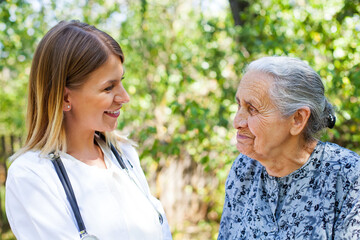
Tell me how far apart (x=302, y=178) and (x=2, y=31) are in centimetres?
362

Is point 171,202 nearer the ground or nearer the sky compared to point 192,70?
nearer the ground

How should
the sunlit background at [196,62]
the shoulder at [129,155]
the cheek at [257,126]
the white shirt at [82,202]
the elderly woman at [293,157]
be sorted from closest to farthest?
1. the white shirt at [82,202]
2. the elderly woman at [293,157]
3. the cheek at [257,126]
4. the shoulder at [129,155]
5. the sunlit background at [196,62]

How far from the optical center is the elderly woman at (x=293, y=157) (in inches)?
66.1

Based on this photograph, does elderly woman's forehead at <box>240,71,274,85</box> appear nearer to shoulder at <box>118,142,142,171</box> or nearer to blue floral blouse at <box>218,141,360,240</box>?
blue floral blouse at <box>218,141,360,240</box>

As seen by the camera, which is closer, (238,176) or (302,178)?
(302,178)

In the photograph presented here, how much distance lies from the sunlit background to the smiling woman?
57.5 inches

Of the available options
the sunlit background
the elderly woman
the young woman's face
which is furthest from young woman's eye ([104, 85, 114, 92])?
the sunlit background

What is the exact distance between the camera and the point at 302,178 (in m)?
1.81

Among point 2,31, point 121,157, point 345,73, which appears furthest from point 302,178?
point 2,31

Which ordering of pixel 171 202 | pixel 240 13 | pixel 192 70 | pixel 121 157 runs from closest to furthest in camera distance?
1. pixel 121 157
2. pixel 240 13
3. pixel 192 70
4. pixel 171 202

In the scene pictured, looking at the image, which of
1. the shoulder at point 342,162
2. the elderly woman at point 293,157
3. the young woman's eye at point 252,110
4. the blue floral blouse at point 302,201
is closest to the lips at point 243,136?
the elderly woman at point 293,157

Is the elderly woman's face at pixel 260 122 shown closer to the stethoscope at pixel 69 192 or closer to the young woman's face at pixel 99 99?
the young woman's face at pixel 99 99

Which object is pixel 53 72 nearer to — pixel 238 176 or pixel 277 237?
pixel 238 176

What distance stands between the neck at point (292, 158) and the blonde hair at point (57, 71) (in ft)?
3.27
